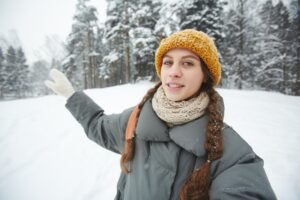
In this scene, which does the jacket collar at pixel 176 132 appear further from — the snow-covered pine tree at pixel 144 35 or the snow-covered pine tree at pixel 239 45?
the snow-covered pine tree at pixel 239 45

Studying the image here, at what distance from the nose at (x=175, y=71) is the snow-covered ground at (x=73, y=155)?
2815 millimetres

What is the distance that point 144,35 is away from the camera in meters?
18.1

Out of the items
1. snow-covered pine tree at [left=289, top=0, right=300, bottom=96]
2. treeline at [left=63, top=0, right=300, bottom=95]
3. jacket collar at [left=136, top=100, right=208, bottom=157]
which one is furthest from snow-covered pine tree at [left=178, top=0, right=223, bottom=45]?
jacket collar at [left=136, top=100, right=208, bottom=157]

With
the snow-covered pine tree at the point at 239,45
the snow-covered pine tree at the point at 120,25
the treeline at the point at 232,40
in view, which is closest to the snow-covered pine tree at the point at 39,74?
the treeline at the point at 232,40

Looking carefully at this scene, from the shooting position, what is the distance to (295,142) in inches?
205

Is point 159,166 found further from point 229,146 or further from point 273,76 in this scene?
point 273,76

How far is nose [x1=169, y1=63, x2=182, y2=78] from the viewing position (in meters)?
1.68

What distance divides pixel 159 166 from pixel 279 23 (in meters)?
28.5

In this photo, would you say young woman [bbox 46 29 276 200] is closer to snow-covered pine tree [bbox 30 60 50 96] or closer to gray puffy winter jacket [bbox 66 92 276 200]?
gray puffy winter jacket [bbox 66 92 276 200]

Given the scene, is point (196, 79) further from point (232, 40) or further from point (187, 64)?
point (232, 40)

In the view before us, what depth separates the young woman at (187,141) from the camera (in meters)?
1.39

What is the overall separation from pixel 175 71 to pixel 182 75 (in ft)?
0.22

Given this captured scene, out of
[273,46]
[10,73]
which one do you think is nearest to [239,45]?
[273,46]

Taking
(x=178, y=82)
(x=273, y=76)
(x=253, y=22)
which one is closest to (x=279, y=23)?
(x=253, y=22)
